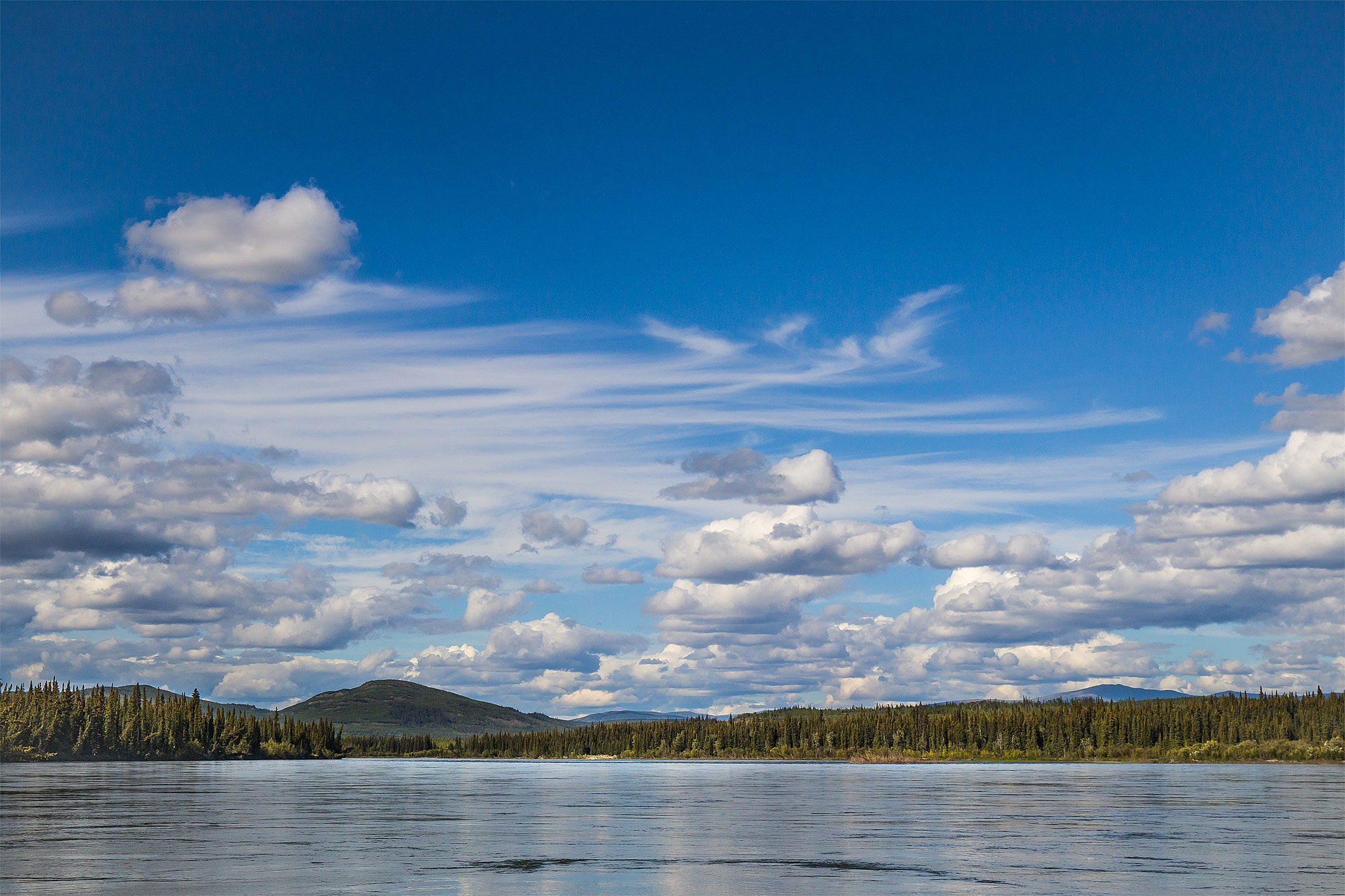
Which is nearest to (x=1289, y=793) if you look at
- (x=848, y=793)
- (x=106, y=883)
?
(x=848, y=793)

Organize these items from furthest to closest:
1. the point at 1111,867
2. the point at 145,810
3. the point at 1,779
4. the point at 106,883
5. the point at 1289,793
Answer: the point at 1,779
the point at 1289,793
the point at 145,810
the point at 1111,867
the point at 106,883

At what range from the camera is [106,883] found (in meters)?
33.3

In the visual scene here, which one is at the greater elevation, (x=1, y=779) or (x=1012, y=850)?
(x=1012, y=850)

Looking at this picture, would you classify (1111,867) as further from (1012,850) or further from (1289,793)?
(1289,793)

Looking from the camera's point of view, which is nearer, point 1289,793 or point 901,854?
point 901,854

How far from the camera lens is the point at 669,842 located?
49375 millimetres

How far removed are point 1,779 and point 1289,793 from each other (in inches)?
5399

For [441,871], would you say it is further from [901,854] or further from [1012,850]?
[1012,850]

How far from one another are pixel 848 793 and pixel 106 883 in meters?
81.0

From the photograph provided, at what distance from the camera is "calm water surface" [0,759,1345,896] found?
3466 centimetres

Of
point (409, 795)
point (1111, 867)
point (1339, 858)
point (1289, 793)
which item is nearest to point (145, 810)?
point (409, 795)

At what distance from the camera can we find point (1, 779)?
5192 inches

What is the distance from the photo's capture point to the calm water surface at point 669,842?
1364 inches

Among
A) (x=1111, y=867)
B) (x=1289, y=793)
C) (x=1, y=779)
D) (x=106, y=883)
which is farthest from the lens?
(x=1, y=779)
